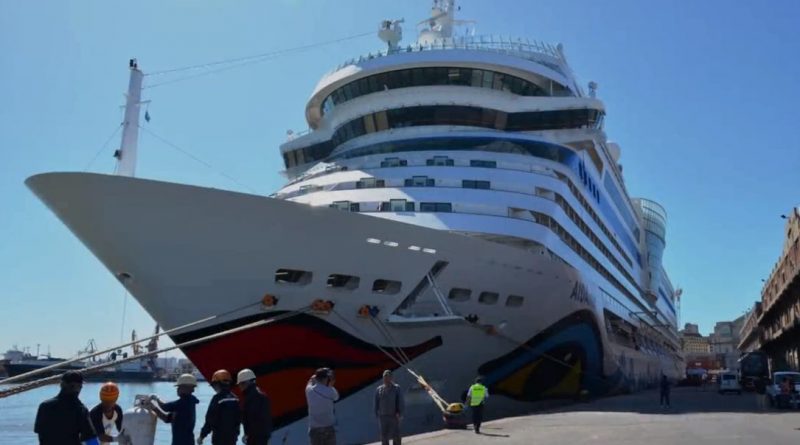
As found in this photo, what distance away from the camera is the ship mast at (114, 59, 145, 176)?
1139cm

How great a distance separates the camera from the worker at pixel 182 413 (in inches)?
224

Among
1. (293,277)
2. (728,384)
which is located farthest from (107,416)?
(728,384)

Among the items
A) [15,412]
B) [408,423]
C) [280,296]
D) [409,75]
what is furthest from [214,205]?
[15,412]

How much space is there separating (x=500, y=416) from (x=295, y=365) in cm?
613

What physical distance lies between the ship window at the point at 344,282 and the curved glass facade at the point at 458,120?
26.7 feet

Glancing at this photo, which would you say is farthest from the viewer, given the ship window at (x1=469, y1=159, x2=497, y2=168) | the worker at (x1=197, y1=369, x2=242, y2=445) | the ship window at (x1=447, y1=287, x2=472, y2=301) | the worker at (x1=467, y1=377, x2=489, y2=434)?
the ship window at (x1=469, y1=159, x2=497, y2=168)

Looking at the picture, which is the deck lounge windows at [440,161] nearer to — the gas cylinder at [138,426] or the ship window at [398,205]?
the ship window at [398,205]

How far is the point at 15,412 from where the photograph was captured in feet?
128

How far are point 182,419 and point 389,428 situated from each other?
11.4 ft

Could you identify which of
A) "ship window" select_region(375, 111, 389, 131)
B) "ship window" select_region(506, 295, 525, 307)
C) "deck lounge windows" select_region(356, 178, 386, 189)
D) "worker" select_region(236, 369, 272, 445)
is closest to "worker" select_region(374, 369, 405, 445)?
"worker" select_region(236, 369, 272, 445)

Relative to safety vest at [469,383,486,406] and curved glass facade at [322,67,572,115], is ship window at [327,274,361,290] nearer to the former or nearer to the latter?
safety vest at [469,383,486,406]

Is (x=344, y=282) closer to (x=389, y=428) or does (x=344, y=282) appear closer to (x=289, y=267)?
(x=289, y=267)

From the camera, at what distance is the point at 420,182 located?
15.9 meters

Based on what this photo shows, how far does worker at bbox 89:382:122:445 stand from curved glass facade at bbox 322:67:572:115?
1542 centimetres
